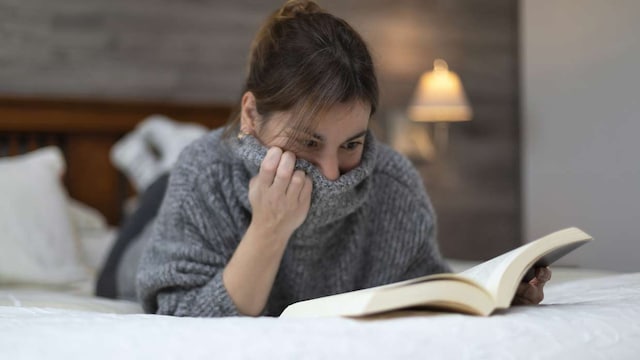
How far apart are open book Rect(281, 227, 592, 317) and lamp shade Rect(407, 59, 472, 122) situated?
2394mm

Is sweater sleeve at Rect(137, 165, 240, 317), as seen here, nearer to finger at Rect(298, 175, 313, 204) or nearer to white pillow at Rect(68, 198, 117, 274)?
finger at Rect(298, 175, 313, 204)

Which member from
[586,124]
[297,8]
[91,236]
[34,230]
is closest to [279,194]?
[297,8]

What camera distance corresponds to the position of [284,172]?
98cm

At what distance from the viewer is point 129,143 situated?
245cm

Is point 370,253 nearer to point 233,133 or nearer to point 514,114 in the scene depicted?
point 233,133

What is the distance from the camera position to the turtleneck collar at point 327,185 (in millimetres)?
1017

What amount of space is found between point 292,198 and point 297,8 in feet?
1.01

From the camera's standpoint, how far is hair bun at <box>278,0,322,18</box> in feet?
3.74

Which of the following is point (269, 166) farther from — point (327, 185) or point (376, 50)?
point (376, 50)

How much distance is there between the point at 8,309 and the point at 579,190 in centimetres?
175

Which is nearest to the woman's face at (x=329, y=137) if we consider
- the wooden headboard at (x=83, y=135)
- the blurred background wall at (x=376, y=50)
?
the wooden headboard at (x=83, y=135)

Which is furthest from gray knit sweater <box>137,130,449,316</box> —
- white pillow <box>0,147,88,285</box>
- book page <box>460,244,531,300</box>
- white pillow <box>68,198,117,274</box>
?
white pillow <box>68,198,117,274</box>

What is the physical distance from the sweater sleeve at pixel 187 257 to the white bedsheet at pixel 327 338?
345 mm

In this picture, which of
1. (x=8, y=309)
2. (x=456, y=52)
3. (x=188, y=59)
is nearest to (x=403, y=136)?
(x=456, y=52)
